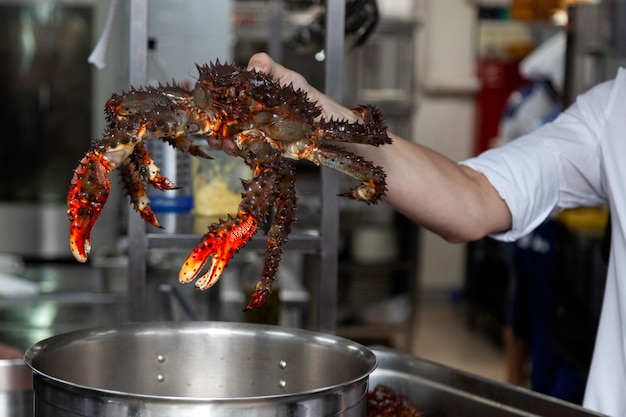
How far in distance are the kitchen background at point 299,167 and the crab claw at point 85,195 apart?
1.87ft

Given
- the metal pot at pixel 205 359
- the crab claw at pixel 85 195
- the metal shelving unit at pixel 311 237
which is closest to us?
the crab claw at pixel 85 195

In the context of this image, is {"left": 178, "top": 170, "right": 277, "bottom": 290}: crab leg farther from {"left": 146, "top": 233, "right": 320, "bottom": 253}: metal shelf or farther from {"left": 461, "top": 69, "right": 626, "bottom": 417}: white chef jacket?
{"left": 461, "top": 69, "right": 626, "bottom": 417}: white chef jacket

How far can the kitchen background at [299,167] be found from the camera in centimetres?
241

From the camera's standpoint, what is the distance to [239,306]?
2879mm

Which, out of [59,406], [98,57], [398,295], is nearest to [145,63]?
[98,57]

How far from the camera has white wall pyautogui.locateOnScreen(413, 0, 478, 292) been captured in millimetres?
7094

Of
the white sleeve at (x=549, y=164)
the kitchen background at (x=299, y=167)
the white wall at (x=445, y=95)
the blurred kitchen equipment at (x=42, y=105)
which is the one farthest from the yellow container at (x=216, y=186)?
the white wall at (x=445, y=95)

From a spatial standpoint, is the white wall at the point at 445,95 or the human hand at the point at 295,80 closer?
the human hand at the point at 295,80

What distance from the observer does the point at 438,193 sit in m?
1.65

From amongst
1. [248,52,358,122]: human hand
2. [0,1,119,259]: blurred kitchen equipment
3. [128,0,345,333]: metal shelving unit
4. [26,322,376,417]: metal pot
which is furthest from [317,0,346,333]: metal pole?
[0,1,119,259]: blurred kitchen equipment

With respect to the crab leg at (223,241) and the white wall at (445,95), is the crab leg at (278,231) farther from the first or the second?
the white wall at (445,95)

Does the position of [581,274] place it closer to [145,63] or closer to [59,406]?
[145,63]

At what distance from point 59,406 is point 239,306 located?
5.91 feet

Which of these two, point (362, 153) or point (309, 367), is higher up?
point (362, 153)
